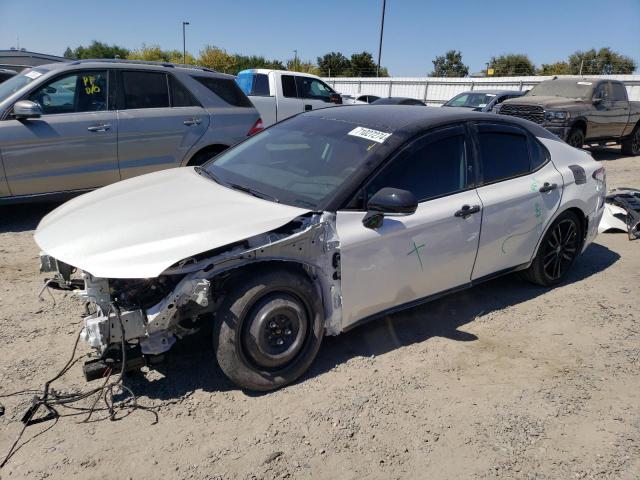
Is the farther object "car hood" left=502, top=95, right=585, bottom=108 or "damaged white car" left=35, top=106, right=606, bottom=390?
"car hood" left=502, top=95, right=585, bottom=108

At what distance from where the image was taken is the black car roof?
363 centimetres

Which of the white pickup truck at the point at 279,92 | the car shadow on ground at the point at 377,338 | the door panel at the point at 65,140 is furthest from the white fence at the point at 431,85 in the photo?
the door panel at the point at 65,140

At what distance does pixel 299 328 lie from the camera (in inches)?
123

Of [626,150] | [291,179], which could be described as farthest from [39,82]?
[626,150]

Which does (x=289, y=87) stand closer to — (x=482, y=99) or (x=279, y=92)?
(x=279, y=92)

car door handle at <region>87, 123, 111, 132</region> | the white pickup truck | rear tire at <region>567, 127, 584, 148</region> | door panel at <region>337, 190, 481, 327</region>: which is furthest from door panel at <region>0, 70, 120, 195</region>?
rear tire at <region>567, 127, 584, 148</region>

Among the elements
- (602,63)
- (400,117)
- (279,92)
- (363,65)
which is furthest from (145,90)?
(602,63)

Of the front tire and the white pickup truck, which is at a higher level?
the white pickup truck

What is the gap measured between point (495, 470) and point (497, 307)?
2018mm

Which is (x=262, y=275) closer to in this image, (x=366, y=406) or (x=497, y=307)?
(x=366, y=406)

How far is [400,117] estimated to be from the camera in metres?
3.80

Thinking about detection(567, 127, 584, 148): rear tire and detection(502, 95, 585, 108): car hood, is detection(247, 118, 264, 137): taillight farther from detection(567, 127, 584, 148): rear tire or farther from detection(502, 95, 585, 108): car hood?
detection(567, 127, 584, 148): rear tire

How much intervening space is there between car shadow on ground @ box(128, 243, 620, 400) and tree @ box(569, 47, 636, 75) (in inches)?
2230

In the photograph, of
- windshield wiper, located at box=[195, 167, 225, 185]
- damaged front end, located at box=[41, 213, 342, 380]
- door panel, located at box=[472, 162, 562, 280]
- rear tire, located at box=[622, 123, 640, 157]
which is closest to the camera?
damaged front end, located at box=[41, 213, 342, 380]
